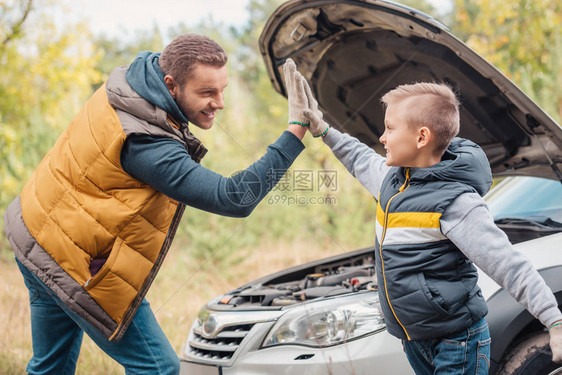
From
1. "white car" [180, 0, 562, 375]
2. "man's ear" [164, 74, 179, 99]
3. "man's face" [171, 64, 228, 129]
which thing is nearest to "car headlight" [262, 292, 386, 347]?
"white car" [180, 0, 562, 375]

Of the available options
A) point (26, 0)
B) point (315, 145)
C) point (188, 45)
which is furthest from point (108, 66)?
point (188, 45)

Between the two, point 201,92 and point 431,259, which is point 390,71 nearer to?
point 201,92

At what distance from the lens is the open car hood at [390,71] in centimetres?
243

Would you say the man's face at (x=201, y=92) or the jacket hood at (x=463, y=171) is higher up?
the man's face at (x=201, y=92)

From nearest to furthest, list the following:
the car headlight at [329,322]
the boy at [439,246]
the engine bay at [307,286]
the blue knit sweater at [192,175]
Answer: the boy at [439,246] < the blue knit sweater at [192,175] < the car headlight at [329,322] < the engine bay at [307,286]

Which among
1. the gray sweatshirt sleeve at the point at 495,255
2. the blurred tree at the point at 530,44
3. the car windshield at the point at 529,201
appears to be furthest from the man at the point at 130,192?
the blurred tree at the point at 530,44

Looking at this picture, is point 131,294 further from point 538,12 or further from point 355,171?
point 538,12

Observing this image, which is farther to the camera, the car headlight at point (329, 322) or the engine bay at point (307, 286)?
the engine bay at point (307, 286)

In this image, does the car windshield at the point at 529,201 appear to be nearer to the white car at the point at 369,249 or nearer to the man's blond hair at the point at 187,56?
the white car at the point at 369,249

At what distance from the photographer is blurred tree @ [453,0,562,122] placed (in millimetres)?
8953

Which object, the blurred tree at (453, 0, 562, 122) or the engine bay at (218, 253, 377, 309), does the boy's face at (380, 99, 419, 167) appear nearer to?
the engine bay at (218, 253, 377, 309)

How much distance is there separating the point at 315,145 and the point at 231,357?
835 centimetres

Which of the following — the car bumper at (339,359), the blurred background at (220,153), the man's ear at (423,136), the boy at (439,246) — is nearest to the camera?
the boy at (439,246)

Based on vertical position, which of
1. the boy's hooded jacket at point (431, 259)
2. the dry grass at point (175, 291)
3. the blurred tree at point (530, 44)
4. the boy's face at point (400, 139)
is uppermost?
the blurred tree at point (530, 44)
